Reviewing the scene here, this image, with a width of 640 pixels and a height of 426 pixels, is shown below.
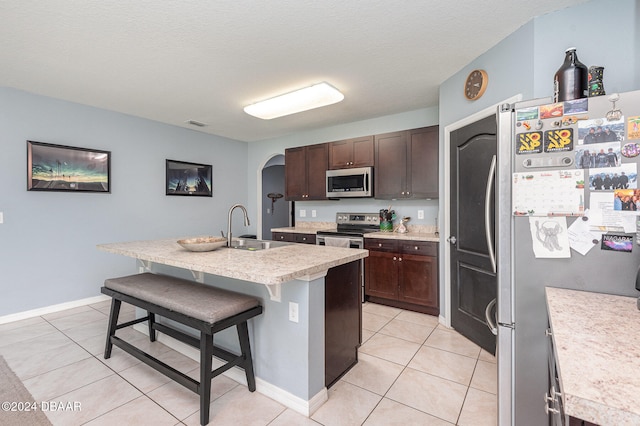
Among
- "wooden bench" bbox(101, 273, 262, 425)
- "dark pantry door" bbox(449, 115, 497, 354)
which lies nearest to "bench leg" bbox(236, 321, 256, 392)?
"wooden bench" bbox(101, 273, 262, 425)

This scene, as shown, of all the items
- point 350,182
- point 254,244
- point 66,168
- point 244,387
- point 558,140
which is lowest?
point 244,387

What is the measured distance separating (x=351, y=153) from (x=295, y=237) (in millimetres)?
1495

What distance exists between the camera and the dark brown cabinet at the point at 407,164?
343 cm

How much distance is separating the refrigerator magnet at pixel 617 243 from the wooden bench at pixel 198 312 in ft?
5.73

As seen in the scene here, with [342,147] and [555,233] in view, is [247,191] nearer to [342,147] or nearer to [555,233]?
[342,147]

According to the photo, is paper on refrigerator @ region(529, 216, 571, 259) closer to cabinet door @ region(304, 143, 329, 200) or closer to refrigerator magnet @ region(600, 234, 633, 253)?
refrigerator magnet @ region(600, 234, 633, 253)

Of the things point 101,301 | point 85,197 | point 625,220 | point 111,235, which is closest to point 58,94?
point 85,197

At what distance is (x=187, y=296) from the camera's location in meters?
1.92

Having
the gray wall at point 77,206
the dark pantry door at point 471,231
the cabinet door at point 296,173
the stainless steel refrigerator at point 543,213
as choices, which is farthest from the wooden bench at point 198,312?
the cabinet door at point 296,173

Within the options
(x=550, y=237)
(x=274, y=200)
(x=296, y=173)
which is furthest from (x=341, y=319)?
(x=274, y=200)

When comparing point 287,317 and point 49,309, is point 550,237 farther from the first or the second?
point 49,309

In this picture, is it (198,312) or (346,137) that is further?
(346,137)

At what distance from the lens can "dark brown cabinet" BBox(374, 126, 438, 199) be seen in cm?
343

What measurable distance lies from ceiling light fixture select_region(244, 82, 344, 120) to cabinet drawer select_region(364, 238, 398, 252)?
1.69 metres
